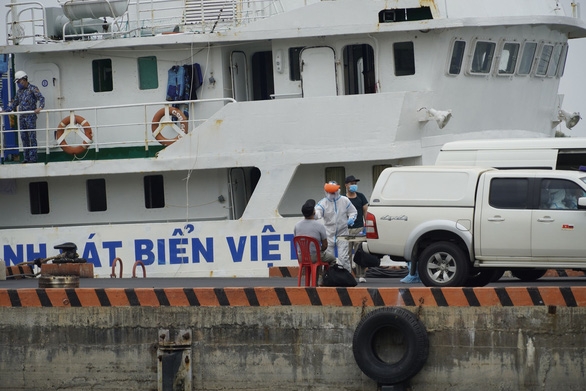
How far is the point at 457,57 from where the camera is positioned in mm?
21094

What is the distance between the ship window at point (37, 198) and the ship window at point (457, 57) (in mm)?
7933

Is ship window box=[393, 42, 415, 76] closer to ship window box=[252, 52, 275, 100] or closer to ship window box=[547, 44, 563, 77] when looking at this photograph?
ship window box=[252, 52, 275, 100]

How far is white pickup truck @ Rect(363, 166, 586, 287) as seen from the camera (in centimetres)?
1490

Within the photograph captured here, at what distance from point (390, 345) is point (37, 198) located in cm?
1035

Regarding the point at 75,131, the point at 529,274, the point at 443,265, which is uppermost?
the point at 75,131

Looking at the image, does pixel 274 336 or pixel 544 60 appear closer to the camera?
pixel 274 336

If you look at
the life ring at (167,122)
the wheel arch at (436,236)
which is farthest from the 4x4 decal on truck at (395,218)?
the life ring at (167,122)

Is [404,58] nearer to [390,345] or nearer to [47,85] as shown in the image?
[47,85]

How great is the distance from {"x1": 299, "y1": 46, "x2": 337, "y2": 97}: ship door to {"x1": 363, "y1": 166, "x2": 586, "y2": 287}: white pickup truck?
518cm

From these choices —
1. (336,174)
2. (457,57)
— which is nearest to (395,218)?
(336,174)

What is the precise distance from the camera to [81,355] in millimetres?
15234

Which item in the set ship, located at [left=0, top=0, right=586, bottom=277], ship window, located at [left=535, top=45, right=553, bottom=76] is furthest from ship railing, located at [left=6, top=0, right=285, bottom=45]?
ship window, located at [left=535, top=45, right=553, bottom=76]

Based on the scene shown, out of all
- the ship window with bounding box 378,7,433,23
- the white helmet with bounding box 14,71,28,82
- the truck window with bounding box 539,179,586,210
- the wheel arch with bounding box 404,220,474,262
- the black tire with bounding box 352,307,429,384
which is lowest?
the black tire with bounding box 352,307,429,384

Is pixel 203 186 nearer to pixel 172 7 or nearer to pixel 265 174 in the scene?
pixel 265 174
